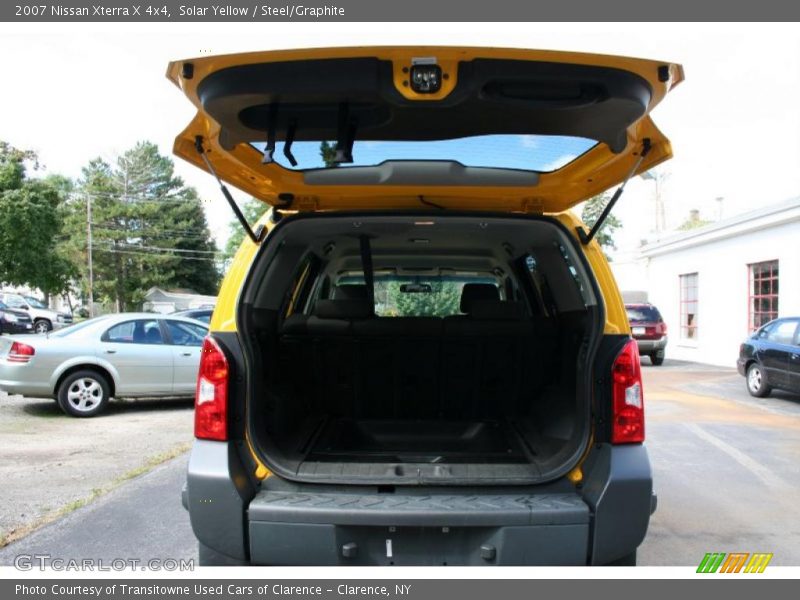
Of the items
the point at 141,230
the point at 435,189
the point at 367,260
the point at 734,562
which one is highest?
the point at 141,230

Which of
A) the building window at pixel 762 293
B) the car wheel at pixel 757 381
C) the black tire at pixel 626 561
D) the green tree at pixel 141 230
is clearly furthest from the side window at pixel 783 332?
the green tree at pixel 141 230

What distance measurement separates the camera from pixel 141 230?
57094 millimetres

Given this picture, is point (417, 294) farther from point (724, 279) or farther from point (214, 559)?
point (724, 279)

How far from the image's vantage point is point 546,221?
2.99m

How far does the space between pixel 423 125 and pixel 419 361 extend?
1894mm

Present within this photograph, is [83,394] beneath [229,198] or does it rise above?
beneath

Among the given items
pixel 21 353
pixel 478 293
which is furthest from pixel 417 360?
pixel 21 353

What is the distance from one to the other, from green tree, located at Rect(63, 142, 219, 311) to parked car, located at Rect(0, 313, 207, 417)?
165 ft

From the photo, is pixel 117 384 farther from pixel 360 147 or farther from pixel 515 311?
pixel 360 147

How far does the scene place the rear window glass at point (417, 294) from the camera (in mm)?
5316

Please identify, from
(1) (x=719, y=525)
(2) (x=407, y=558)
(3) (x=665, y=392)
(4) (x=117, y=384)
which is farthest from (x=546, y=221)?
(3) (x=665, y=392)

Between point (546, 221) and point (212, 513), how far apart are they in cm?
196

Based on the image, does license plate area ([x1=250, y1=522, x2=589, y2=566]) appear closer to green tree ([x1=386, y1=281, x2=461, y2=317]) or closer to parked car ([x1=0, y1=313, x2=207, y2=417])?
green tree ([x1=386, y1=281, x2=461, y2=317])

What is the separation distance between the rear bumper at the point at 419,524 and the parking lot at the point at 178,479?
56.6 inches
